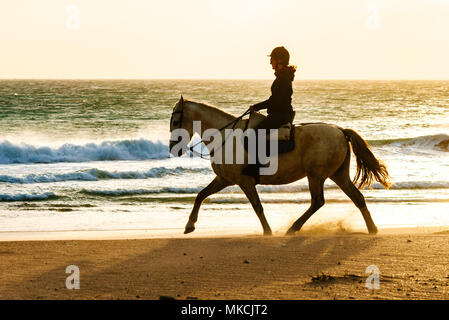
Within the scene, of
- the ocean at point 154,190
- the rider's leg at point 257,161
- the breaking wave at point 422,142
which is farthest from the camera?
the breaking wave at point 422,142

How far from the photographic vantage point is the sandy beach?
6.40 meters

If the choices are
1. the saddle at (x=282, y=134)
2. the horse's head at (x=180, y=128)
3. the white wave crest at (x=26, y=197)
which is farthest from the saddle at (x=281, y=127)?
the white wave crest at (x=26, y=197)

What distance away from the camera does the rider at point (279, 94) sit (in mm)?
9453

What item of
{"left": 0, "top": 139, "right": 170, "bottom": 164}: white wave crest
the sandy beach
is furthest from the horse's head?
{"left": 0, "top": 139, "right": 170, "bottom": 164}: white wave crest

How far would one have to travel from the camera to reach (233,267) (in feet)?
24.8

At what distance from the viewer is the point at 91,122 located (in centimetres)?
4406

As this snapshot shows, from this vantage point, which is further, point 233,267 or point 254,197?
point 254,197

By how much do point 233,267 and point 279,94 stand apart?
115 inches

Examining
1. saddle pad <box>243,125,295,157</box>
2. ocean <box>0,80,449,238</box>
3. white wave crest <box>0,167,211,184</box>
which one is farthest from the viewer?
white wave crest <box>0,167,211,184</box>

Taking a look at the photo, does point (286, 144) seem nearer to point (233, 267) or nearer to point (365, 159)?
point (365, 159)

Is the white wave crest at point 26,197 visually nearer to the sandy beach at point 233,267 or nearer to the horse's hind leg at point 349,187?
the sandy beach at point 233,267

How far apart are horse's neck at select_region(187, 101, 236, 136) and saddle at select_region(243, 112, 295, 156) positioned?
299 mm

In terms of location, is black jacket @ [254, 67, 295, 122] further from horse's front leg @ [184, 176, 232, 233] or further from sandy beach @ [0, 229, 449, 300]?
sandy beach @ [0, 229, 449, 300]
